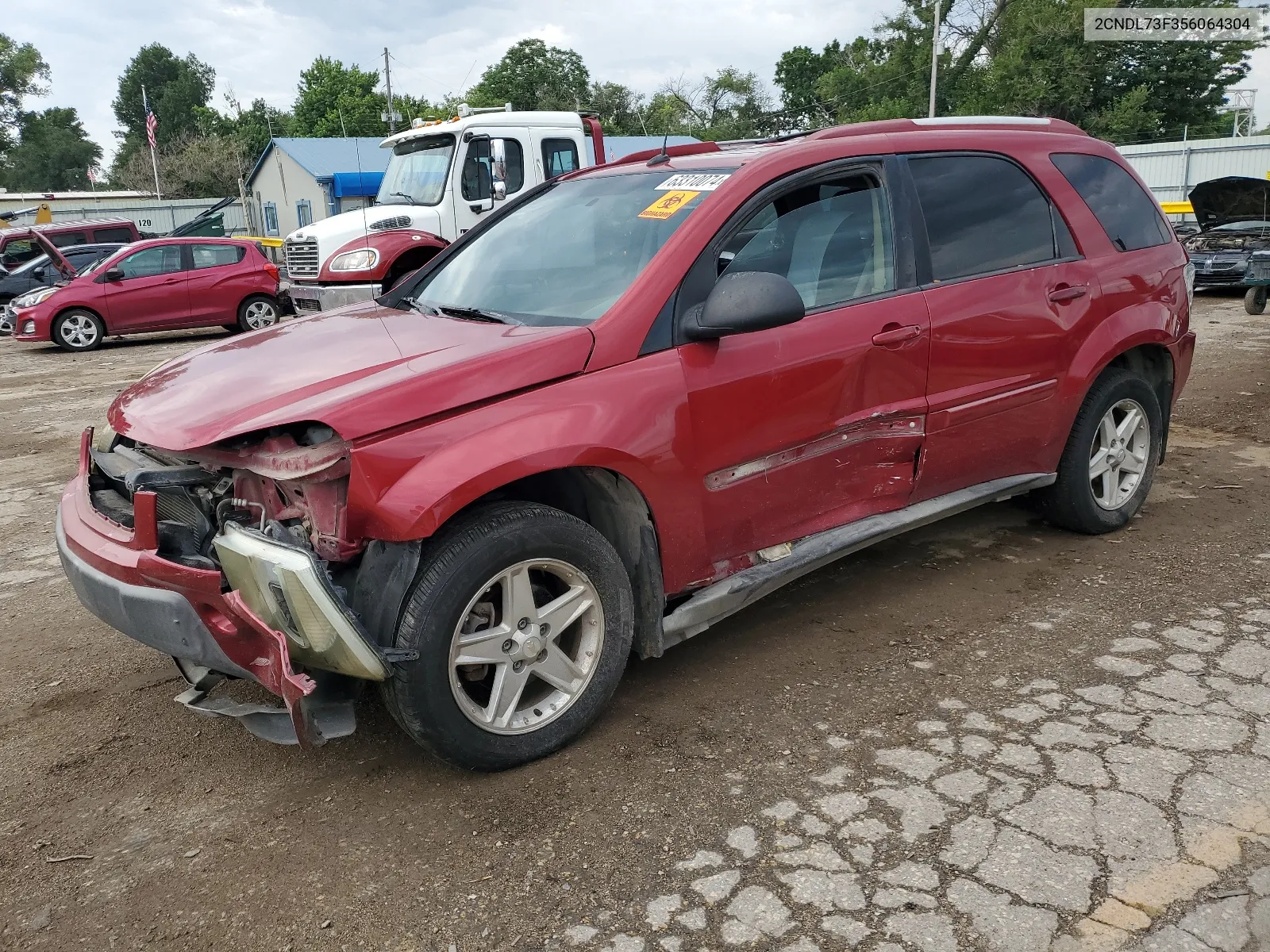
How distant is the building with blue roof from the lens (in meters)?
35.2

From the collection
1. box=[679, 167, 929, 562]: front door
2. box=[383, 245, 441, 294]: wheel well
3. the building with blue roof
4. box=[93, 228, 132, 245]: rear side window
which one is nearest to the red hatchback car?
box=[93, 228, 132, 245]: rear side window

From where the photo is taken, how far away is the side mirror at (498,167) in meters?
10.9

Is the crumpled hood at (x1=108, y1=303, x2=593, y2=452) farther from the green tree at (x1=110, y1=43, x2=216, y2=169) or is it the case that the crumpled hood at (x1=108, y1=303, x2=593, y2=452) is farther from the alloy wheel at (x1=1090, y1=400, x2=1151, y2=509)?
the green tree at (x1=110, y1=43, x2=216, y2=169)

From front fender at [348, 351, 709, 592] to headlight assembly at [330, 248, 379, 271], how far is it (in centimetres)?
891

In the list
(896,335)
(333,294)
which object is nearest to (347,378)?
(896,335)

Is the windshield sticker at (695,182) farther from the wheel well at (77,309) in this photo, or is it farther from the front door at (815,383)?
the wheel well at (77,309)

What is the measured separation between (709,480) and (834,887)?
1.25 metres

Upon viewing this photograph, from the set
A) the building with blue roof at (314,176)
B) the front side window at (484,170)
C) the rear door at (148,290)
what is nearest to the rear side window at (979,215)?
the front side window at (484,170)

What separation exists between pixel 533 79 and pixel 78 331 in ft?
200

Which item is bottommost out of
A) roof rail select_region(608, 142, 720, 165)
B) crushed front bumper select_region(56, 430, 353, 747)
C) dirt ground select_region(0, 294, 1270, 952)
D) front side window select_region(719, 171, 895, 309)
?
dirt ground select_region(0, 294, 1270, 952)

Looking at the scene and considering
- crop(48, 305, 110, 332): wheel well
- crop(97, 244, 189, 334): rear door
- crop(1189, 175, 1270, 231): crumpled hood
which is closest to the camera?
crop(1189, 175, 1270, 231): crumpled hood

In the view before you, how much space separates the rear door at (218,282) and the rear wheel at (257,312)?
0.12m

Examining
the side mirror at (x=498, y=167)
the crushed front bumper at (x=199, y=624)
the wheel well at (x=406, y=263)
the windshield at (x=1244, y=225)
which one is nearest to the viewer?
the crushed front bumper at (x=199, y=624)

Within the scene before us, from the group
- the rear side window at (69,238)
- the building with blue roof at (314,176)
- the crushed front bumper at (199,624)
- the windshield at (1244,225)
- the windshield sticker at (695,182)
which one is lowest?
the crushed front bumper at (199,624)
